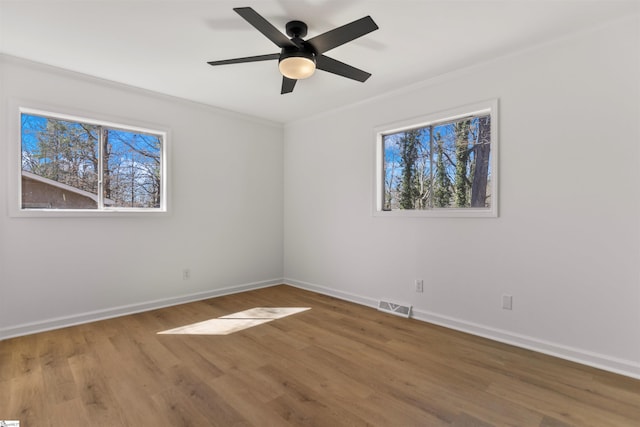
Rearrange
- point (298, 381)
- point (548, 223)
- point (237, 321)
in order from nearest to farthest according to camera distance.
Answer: point (298, 381) → point (548, 223) → point (237, 321)

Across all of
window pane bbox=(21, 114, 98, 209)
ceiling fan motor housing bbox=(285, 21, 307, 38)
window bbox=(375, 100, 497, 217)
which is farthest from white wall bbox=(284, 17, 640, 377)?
window pane bbox=(21, 114, 98, 209)

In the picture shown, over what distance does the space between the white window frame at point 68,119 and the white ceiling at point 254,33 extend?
439 millimetres

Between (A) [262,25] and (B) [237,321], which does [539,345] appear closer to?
(B) [237,321]

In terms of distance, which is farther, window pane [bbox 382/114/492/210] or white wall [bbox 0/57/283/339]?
window pane [bbox 382/114/492/210]

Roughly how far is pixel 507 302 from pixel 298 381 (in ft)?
6.53

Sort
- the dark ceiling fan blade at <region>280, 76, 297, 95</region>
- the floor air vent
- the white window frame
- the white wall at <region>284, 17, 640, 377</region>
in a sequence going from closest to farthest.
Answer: the white wall at <region>284, 17, 640, 377</region> → the dark ceiling fan blade at <region>280, 76, 297, 95</region> → the white window frame → the floor air vent

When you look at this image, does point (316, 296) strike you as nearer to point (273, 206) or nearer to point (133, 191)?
point (273, 206)

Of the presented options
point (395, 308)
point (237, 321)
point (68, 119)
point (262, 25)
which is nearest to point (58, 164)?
point (68, 119)

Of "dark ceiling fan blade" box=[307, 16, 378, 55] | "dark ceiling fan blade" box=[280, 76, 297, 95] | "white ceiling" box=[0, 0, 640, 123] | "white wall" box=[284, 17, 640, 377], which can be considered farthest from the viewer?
"dark ceiling fan blade" box=[280, 76, 297, 95]

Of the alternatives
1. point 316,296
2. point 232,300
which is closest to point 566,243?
point 316,296

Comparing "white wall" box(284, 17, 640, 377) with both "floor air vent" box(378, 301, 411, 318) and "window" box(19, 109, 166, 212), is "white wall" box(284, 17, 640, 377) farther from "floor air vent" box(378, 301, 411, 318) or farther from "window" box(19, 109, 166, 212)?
"window" box(19, 109, 166, 212)

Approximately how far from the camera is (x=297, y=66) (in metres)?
2.36

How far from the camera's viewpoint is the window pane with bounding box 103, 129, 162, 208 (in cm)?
359

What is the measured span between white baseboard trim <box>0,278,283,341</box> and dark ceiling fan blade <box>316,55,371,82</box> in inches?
126
